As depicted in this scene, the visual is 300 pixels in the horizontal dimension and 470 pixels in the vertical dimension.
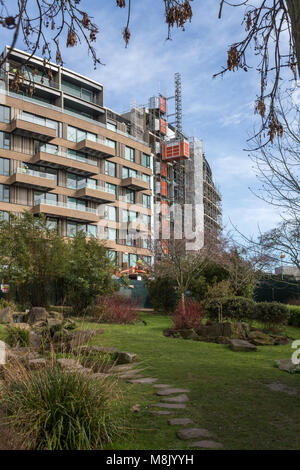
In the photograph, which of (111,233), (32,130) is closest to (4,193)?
(32,130)

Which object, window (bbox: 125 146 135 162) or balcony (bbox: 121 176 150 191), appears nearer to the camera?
balcony (bbox: 121 176 150 191)

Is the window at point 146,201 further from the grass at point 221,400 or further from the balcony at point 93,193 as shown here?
the grass at point 221,400

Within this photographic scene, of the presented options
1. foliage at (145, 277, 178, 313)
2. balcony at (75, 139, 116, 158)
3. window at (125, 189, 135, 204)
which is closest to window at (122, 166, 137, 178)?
window at (125, 189, 135, 204)

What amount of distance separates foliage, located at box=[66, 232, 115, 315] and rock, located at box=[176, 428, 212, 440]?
14.1 m

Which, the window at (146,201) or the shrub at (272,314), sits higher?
the window at (146,201)

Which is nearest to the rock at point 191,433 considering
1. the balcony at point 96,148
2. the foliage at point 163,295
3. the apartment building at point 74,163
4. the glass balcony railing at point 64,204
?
the foliage at point 163,295

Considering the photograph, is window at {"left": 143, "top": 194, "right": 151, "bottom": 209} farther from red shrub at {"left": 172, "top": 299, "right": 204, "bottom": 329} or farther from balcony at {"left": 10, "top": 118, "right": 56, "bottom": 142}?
red shrub at {"left": 172, "top": 299, "right": 204, "bottom": 329}

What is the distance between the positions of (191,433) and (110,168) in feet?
148

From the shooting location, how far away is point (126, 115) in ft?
188

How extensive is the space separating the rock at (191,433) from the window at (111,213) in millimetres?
42847

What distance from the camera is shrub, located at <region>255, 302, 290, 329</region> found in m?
13.9

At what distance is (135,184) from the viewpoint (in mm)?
48312

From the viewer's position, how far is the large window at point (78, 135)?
4269 centimetres

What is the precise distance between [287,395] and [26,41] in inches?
219
